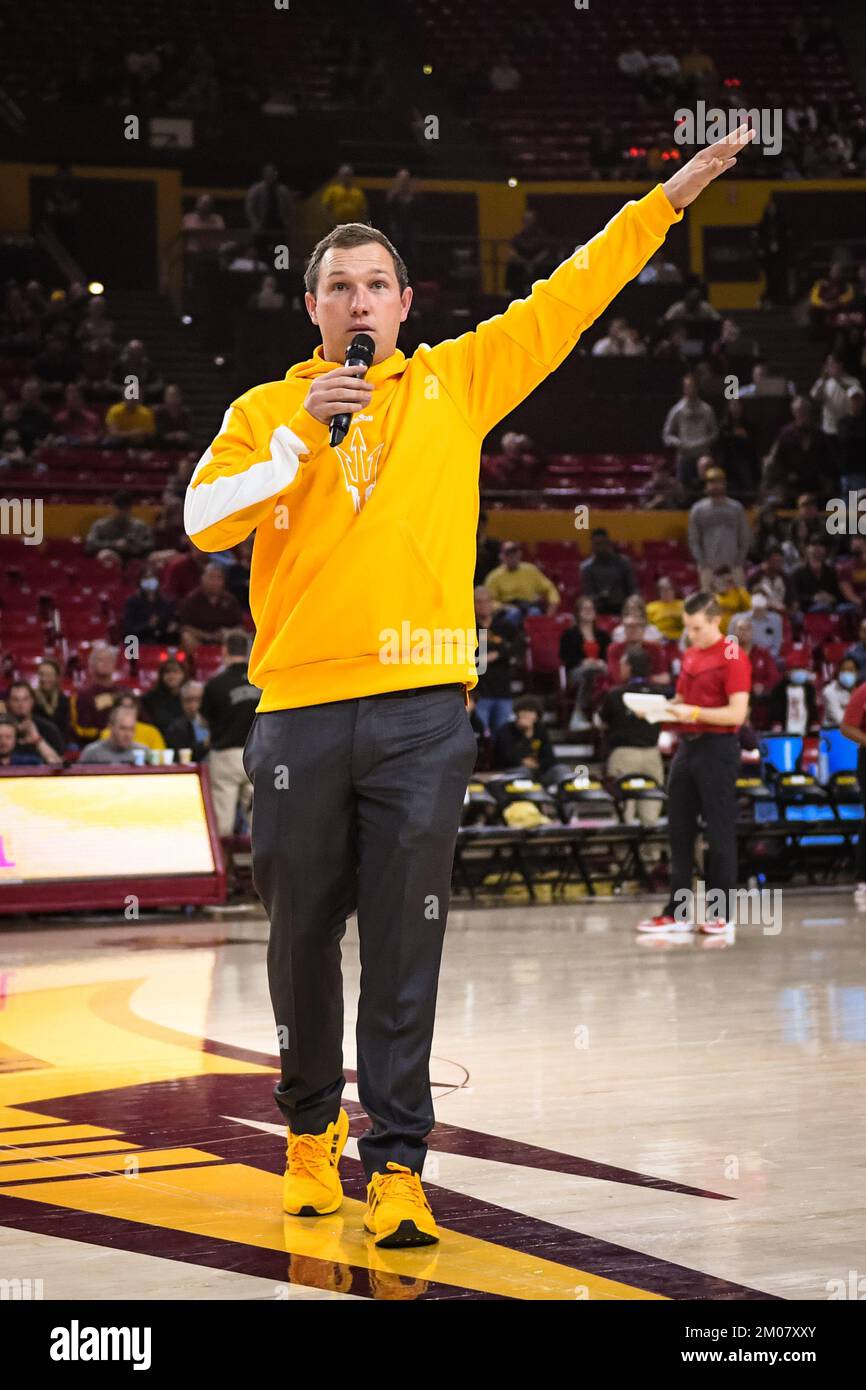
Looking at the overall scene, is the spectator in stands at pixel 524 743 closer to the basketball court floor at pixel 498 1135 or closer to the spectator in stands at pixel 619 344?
the basketball court floor at pixel 498 1135

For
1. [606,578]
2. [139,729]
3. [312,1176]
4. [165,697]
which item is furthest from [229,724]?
[312,1176]

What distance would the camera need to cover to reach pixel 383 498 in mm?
3873

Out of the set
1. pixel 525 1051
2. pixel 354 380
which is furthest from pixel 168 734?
pixel 354 380

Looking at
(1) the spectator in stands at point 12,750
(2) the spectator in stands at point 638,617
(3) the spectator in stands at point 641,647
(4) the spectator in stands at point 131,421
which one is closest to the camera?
(1) the spectator in stands at point 12,750

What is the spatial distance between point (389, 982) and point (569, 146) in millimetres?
22411

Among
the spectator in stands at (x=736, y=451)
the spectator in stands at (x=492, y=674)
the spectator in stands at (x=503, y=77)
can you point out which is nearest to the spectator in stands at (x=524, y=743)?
the spectator in stands at (x=492, y=674)

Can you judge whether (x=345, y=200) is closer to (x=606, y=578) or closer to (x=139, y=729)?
(x=606, y=578)

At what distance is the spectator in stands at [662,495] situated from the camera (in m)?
Answer: 18.8

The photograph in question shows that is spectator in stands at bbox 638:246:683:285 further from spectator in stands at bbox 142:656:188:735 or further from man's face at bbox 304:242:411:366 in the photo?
man's face at bbox 304:242:411:366

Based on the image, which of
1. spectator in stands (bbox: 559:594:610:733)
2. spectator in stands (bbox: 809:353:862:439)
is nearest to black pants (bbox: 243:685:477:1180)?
spectator in stands (bbox: 559:594:610:733)

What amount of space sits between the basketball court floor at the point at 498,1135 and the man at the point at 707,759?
693 millimetres

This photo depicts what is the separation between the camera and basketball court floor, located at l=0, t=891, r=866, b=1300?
139 inches

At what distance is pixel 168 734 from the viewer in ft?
40.9

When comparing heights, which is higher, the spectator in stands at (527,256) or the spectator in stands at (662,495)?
the spectator in stands at (527,256)
